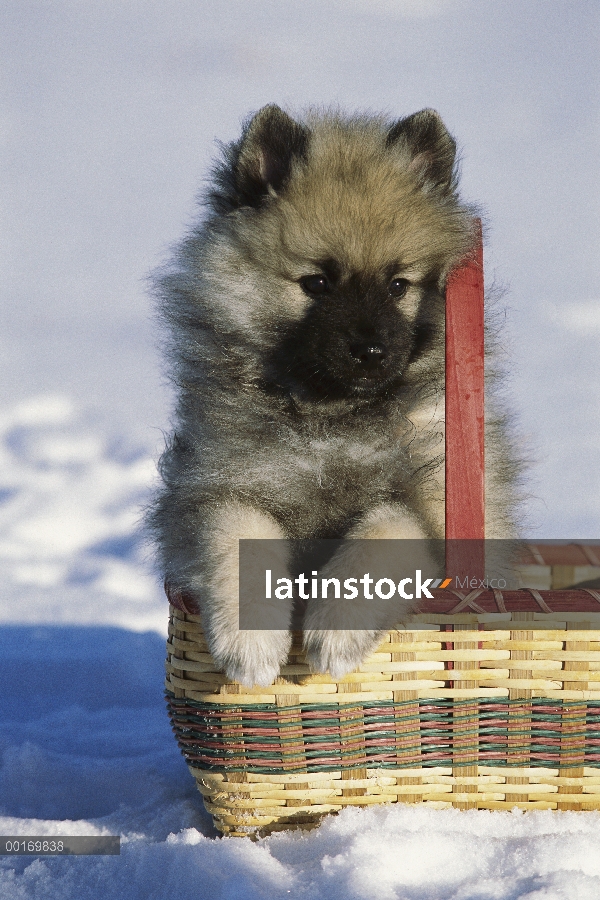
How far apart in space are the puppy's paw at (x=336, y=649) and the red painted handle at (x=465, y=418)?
0.28 meters

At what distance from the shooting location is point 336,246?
2.17 metres

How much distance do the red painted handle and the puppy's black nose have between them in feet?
0.57

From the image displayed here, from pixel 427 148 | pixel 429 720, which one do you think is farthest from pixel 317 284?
pixel 429 720

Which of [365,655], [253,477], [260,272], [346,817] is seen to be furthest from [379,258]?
[346,817]

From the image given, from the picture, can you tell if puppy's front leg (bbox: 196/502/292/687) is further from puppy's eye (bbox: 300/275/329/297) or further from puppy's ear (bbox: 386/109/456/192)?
puppy's ear (bbox: 386/109/456/192)

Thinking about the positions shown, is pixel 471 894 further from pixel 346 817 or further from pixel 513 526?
pixel 513 526

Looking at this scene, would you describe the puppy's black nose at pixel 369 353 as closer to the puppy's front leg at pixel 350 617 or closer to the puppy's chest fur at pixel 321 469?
the puppy's chest fur at pixel 321 469

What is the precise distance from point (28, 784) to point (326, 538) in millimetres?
1124

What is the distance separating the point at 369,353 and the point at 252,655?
2.41ft

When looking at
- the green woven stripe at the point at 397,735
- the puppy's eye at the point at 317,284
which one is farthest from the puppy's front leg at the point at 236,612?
the puppy's eye at the point at 317,284

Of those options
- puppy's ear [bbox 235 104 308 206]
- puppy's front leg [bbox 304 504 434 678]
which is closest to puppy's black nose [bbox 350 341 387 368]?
puppy's front leg [bbox 304 504 434 678]

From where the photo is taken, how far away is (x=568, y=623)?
1926 mm

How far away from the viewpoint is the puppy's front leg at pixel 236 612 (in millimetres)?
1821

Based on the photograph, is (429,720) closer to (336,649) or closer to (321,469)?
(336,649)
